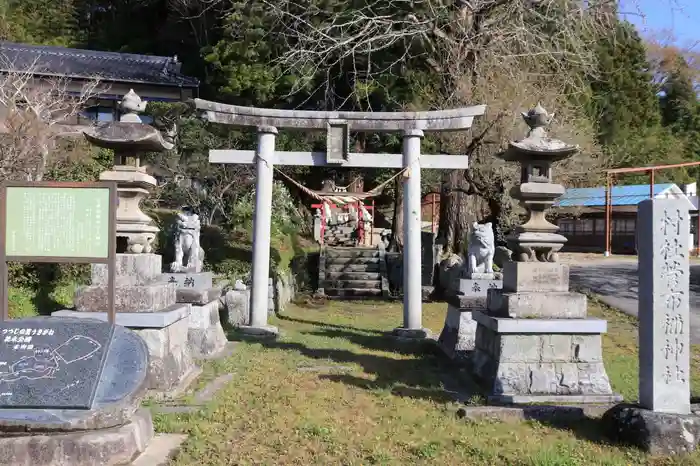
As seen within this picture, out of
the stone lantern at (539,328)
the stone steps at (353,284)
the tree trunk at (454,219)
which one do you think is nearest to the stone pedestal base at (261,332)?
the stone lantern at (539,328)

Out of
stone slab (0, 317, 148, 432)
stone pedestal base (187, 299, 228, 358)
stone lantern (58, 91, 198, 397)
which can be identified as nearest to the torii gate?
stone pedestal base (187, 299, 228, 358)

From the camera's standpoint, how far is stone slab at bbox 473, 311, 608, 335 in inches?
251

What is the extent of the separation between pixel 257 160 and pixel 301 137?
8152mm

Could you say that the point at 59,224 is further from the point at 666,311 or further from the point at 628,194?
the point at 628,194

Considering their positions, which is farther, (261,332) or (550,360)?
(261,332)

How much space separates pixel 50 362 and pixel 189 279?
14.7 ft

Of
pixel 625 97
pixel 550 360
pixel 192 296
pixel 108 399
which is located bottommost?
pixel 550 360

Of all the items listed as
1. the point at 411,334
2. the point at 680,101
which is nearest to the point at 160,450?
the point at 411,334

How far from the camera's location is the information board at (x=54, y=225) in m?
5.31

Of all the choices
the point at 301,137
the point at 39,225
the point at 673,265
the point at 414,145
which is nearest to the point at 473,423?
the point at 673,265

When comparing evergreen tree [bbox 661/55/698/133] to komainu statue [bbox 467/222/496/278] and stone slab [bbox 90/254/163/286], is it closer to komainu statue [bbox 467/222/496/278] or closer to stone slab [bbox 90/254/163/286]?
komainu statue [bbox 467/222/496/278]

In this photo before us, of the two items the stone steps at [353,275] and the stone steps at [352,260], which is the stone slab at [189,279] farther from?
the stone steps at [352,260]

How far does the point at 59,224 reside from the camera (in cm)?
537

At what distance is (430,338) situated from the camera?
1034 cm
